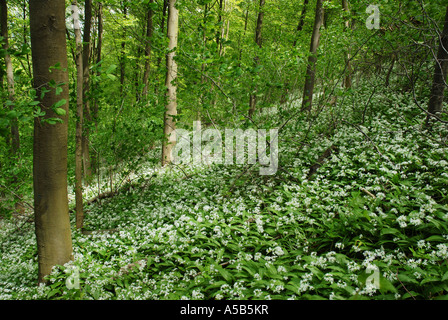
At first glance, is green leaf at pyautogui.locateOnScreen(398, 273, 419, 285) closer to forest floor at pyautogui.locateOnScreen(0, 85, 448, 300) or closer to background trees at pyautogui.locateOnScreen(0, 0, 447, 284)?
forest floor at pyautogui.locateOnScreen(0, 85, 448, 300)

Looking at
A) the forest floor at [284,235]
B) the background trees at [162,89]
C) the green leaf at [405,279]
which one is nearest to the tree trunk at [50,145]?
the background trees at [162,89]

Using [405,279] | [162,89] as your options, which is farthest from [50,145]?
[405,279]

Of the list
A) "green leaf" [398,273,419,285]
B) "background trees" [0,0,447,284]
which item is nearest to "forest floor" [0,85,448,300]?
"green leaf" [398,273,419,285]

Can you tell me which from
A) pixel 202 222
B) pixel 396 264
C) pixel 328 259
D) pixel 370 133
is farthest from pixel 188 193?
pixel 370 133

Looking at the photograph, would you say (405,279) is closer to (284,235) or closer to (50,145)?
(284,235)

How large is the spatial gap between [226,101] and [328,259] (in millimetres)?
3791

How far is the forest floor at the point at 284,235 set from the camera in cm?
289

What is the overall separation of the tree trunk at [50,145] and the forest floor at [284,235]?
1.28 ft

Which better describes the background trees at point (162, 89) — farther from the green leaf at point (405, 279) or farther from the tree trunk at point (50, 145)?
the green leaf at point (405, 279)

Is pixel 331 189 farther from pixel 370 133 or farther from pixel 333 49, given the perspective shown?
pixel 333 49

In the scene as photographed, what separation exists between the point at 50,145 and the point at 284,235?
3598 millimetres

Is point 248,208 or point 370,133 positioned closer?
point 248,208

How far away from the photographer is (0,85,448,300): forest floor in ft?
9.48
